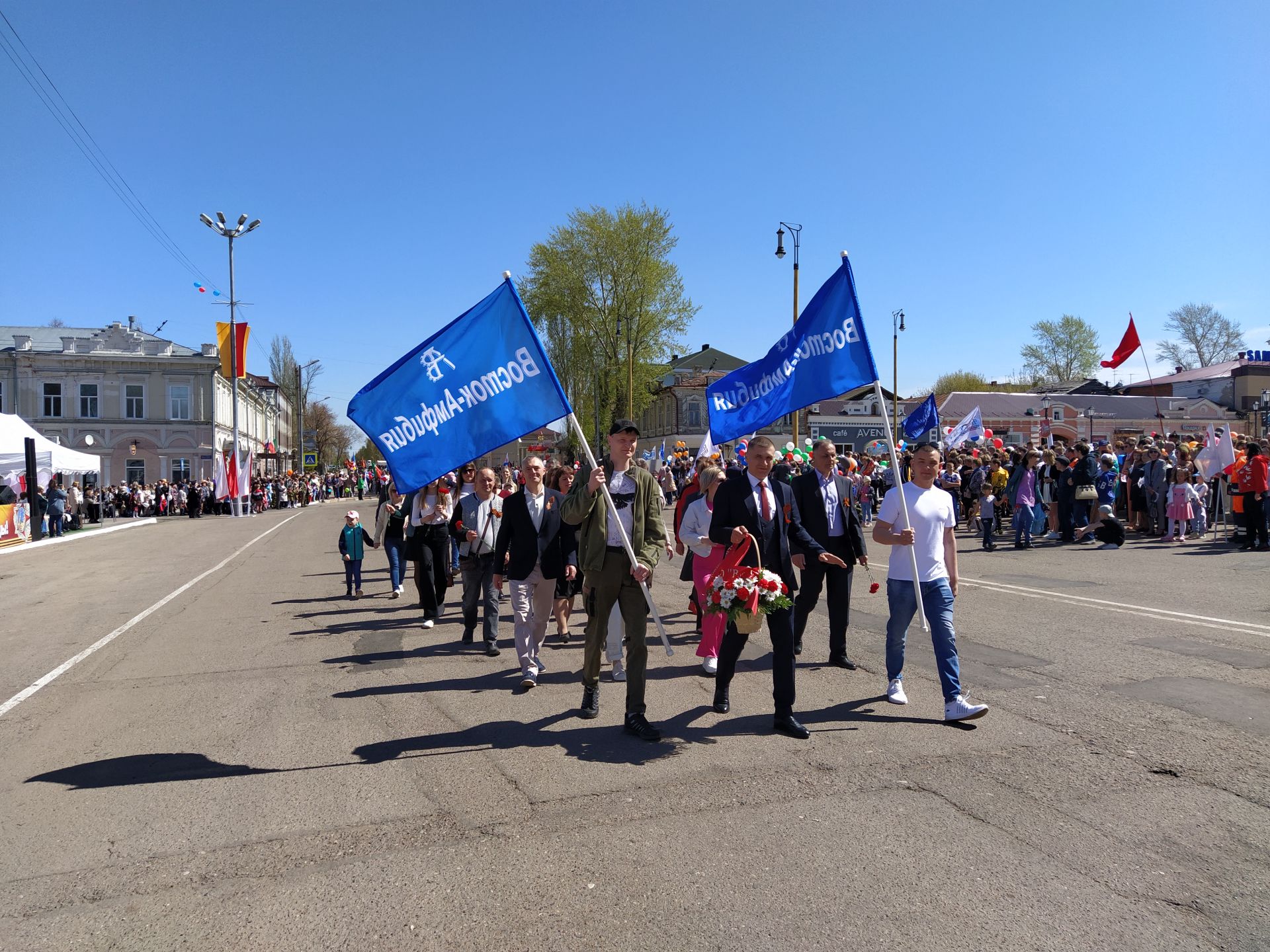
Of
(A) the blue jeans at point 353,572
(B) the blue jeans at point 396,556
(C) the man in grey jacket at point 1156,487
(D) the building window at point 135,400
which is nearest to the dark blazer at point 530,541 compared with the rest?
(B) the blue jeans at point 396,556

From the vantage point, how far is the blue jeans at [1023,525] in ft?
56.2

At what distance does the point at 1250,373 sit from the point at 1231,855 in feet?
277

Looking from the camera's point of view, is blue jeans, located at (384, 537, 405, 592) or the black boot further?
blue jeans, located at (384, 537, 405, 592)

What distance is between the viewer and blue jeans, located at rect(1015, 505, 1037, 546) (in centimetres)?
1714

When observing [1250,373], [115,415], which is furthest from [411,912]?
[1250,373]

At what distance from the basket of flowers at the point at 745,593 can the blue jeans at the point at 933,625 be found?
3.53ft

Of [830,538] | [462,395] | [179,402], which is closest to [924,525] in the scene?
[830,538]

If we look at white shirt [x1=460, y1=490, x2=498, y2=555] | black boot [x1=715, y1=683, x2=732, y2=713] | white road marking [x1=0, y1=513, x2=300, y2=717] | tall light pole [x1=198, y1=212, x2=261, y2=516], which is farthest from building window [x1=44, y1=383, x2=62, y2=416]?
black boot [x1=715, y1=683, x2=732, y2=713]

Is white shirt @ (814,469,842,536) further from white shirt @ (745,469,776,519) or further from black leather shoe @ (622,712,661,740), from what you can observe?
black leather shoe @ (622,712,661,740)

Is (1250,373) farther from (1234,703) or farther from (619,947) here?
(619,947)

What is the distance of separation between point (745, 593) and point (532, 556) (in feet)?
7.72

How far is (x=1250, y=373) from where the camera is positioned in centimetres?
7212

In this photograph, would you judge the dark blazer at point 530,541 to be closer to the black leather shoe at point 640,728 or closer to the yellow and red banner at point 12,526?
the black leather shoe at point 640,728

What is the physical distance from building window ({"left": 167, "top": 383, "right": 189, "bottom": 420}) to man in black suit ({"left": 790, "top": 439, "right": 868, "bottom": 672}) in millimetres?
64675
